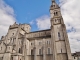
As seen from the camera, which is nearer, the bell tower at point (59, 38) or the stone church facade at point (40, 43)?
the bell tower at point (59, 38)

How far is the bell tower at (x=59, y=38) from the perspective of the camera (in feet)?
105

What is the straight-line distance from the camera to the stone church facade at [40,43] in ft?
110

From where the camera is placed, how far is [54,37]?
35375mm

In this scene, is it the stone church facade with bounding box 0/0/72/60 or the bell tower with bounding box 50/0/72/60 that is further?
the stone church facade with bounding box 0/0/72/60

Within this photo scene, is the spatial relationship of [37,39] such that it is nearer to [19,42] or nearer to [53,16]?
[19,42]

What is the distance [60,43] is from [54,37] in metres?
3.21

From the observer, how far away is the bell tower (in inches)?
1257

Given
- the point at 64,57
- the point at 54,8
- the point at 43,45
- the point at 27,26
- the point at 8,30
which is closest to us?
the point at 64,57

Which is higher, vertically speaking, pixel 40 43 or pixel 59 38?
pixel 59 38

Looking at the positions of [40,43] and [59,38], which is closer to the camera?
[59,38]

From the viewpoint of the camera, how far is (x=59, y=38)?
35.3 m

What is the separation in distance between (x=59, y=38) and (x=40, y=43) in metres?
8.72

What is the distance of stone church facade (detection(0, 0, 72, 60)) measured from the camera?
1315 inches

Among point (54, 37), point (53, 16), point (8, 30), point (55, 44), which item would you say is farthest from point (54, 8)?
point (8, 30)
